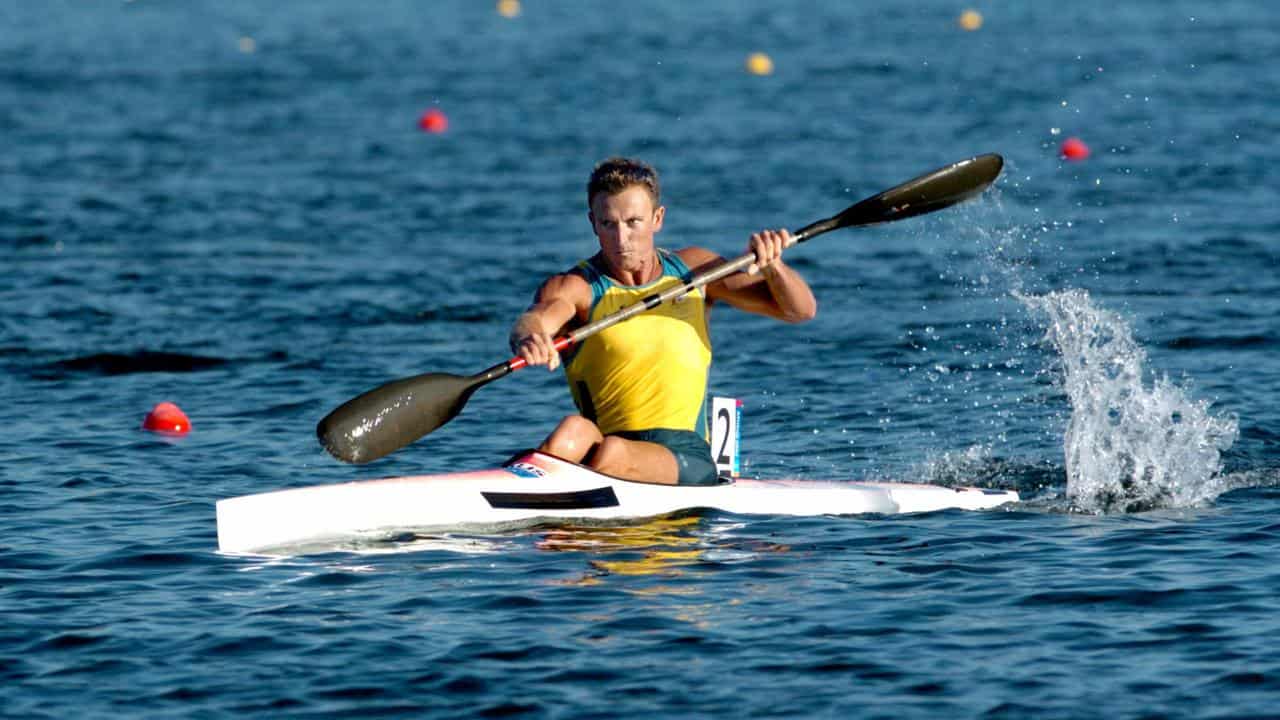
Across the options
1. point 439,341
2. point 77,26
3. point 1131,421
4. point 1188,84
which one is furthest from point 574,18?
point 1131,421

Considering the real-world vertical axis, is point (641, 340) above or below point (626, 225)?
below

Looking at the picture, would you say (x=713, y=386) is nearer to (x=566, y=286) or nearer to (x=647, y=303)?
(x=566, y=286)

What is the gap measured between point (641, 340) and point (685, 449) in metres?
0.54

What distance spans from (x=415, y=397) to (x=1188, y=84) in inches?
866

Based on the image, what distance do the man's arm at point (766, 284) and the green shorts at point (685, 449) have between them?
0.65 metres

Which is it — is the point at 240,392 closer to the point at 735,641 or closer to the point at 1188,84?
the point at 735,641

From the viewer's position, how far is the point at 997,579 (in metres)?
7.36

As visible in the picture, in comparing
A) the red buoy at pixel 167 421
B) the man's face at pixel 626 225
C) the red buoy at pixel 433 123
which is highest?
the red buoy at pixel 433 123

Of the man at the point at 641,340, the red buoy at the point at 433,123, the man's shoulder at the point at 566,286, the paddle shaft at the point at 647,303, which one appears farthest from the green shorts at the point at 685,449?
the red buoy at the point at 433,123

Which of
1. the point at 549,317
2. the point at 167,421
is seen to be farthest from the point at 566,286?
the point at 167,421

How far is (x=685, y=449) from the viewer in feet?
27.8

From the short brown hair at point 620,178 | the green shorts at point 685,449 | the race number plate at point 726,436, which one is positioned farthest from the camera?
the race number plate at point 726,436

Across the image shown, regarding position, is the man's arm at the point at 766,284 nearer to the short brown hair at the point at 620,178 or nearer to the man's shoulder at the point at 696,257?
the man's shoulder at the point at 696,257

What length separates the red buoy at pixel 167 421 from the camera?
10.9 m
